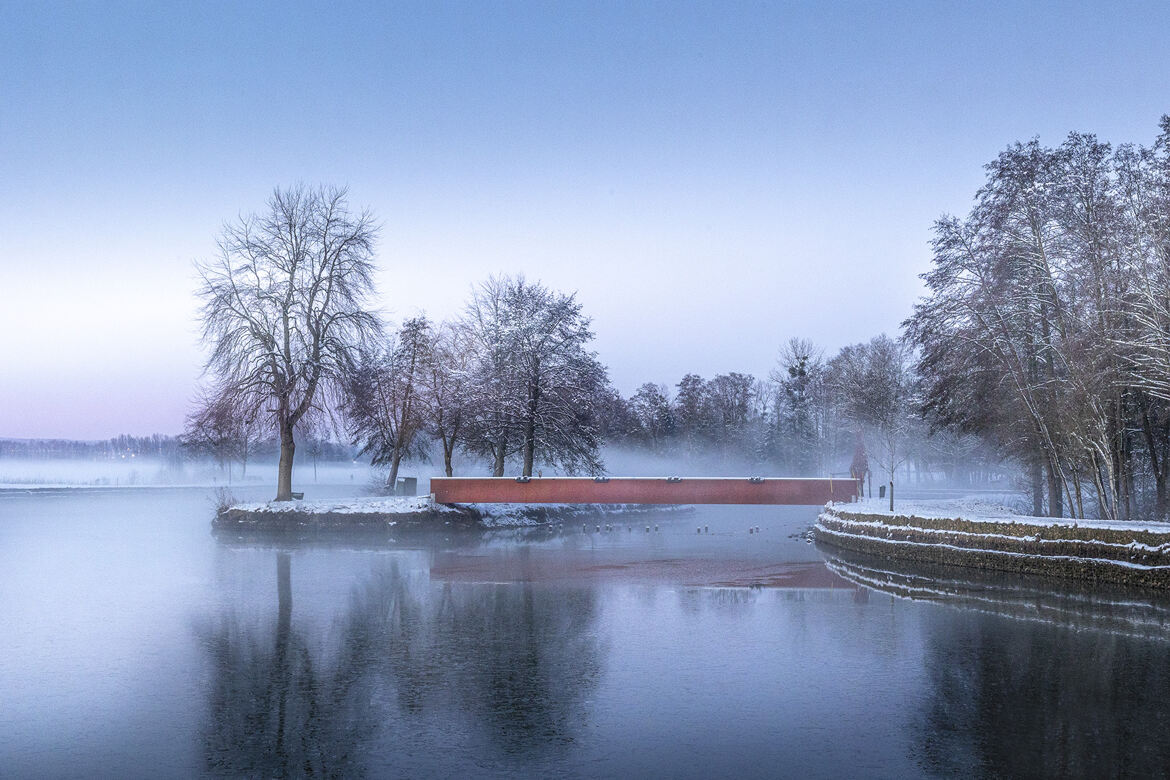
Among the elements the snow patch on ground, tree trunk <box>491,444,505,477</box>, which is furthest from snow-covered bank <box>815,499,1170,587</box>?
tree trunk <box>491,444,505,477</box>

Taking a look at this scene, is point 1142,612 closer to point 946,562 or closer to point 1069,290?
point 946,562

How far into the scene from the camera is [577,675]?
39.8ft

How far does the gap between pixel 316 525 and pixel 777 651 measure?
28.9m

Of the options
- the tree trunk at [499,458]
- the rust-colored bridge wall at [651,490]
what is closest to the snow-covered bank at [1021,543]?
the rust-colored bridge wall at [651,490]

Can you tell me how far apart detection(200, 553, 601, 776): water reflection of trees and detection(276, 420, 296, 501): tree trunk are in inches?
945

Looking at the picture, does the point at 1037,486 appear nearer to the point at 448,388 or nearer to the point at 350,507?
the point at 350,507

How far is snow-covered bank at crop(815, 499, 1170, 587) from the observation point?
68.9 ft

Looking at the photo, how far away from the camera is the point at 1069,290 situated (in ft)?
105

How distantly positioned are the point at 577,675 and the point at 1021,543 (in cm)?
1713

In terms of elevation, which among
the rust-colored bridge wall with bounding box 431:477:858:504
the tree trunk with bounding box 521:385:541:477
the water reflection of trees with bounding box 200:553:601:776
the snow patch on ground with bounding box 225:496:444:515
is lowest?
the water reflection of trees with bounding box 200:553:601:776

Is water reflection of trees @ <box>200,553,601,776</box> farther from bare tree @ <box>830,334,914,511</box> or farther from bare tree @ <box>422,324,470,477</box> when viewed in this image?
Result: bare tree @ <box>422,324,470,477</box>

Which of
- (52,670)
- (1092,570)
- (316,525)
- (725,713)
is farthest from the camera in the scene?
(316,525)

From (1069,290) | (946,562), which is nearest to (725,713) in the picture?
(946,562)


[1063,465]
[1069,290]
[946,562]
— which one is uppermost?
[1069,290]
